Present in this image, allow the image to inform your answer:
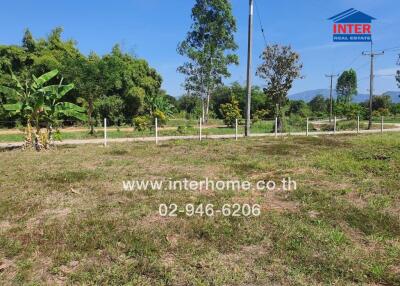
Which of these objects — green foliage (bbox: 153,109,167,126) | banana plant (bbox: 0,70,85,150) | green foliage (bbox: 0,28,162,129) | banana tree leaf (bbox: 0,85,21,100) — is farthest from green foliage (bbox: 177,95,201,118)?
banana tree leaf (bbox: 0,85,21,100)

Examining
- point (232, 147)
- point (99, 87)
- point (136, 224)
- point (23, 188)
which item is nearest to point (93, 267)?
point (136, 224)

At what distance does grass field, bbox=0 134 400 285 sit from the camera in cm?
357

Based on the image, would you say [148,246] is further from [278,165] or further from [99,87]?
[99,87]

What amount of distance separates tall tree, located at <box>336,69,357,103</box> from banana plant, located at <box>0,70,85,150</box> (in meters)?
71.0

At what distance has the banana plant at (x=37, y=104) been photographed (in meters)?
12.3

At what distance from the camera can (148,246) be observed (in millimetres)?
4137

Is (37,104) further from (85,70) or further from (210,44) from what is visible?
(210,44)

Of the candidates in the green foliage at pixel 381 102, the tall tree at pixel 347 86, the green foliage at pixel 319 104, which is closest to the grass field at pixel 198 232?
the green foliage at pixel 381 102

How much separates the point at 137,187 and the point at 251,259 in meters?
3.34

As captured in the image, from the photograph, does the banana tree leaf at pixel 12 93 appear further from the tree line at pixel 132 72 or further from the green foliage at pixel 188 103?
the green foliage at pixel 188 103

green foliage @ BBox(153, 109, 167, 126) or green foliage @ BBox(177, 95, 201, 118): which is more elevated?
green foliage @ BBox(177, 95, 201, 118)

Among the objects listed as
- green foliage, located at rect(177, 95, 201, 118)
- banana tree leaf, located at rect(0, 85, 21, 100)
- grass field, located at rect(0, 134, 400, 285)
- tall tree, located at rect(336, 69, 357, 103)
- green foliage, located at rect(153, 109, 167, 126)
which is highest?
tall tree, located at rect(336, 69, 357, 103)

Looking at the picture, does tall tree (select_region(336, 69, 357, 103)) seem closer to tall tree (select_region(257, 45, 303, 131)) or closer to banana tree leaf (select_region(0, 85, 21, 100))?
tall tree (select_region(257, 45, 303, 131))

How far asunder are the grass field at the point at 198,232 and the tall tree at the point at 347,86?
73.9m
